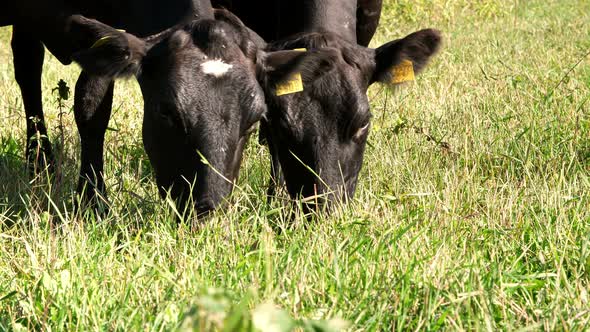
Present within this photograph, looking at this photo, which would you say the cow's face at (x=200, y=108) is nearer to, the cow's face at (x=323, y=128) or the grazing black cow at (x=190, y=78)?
the grazing black cow at (x=190, y=78)

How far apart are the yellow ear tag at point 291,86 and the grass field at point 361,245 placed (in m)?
0.52

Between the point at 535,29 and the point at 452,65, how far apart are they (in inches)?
161

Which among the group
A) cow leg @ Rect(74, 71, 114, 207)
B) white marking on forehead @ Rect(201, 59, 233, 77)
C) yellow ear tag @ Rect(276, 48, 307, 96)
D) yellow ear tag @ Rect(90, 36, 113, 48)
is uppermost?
yellow ear tag @ Rect(90, 36, 113, 48)

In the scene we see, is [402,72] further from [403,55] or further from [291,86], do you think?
[291,86]

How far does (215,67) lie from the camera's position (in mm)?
3699

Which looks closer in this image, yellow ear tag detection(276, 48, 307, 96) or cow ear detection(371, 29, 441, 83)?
yellow ear tag detection(276, 48, 307, 96)

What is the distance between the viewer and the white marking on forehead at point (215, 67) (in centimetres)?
368

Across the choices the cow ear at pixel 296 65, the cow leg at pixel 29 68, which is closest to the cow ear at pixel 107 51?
the cow ear at pixel 296 65

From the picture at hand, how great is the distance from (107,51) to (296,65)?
2.75 ft

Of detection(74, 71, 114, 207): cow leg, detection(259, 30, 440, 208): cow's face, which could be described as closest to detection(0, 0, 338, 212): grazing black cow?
detection(259, 30, 440, 208): cow's face

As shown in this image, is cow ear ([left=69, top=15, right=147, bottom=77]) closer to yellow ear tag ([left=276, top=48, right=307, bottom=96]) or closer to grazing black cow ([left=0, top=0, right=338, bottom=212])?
grazing black cow ([left=0, top=0, right=338, bottom=212])

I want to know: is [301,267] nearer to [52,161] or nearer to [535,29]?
[52,161]

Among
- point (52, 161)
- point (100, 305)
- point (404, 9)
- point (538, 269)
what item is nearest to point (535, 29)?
point (404, 9)

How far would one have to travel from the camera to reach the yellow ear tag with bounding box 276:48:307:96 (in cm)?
386
